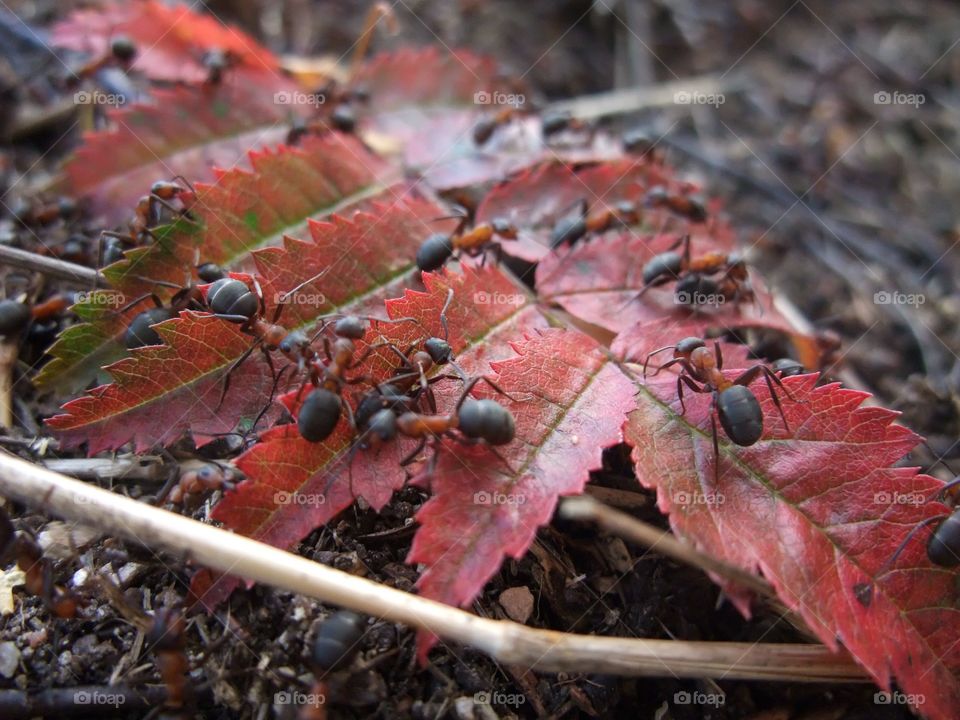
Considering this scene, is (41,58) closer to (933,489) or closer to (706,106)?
(706,106)

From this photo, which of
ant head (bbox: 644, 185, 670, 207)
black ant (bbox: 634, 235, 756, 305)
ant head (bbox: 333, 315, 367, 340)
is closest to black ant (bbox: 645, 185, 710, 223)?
ant head (bbox: 644, 185, 670, 207)

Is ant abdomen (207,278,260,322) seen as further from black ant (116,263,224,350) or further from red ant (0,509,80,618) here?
red ant (0,509,80,618)

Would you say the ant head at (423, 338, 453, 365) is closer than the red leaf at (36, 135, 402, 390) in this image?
Yes

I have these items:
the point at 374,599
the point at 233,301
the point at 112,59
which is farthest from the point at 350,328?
the point at 112,59

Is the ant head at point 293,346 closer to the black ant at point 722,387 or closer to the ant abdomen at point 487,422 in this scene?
the ant abdomen at point 487,422

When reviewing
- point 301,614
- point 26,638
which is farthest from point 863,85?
point 26,638

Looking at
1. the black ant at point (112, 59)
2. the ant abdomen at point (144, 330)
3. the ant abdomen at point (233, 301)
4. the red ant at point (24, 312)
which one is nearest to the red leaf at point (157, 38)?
the black ant at point (112, 59)
